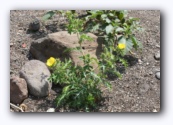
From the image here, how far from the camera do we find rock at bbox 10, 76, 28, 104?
150 inches

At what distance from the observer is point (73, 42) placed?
4043 millimetres

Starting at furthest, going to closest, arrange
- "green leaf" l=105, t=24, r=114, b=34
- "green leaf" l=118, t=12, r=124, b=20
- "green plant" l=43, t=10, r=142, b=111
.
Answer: "green leaf" l=118, t=12, r=124, b=20
"green leaf" l=105, t=24, r=114, b=34
"green plant" l=43, t=10, r=142, b=111

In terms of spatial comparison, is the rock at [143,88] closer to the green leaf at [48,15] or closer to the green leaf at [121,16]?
the green leaf at [121,16]

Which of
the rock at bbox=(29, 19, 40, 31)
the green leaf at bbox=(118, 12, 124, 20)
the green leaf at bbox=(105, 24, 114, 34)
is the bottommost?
the green leaf at bbox=(105, 24, 114, 34)

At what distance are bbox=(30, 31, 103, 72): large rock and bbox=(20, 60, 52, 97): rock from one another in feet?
0.68

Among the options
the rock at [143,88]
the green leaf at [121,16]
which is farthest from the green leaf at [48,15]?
the rock at [143,88]

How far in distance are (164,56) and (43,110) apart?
1.05 metres

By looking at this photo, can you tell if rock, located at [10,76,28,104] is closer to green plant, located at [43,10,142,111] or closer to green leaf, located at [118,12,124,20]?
green plant, located at [43,10,142,111]

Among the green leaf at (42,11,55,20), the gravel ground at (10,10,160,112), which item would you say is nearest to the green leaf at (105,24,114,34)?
the gravel ground at (10,10,160,112)

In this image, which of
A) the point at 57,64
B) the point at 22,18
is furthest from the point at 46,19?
the point at 57,64

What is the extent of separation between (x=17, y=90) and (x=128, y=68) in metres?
0.95

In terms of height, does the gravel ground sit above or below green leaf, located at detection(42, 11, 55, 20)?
below

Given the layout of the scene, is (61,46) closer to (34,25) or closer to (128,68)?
(34,25)
